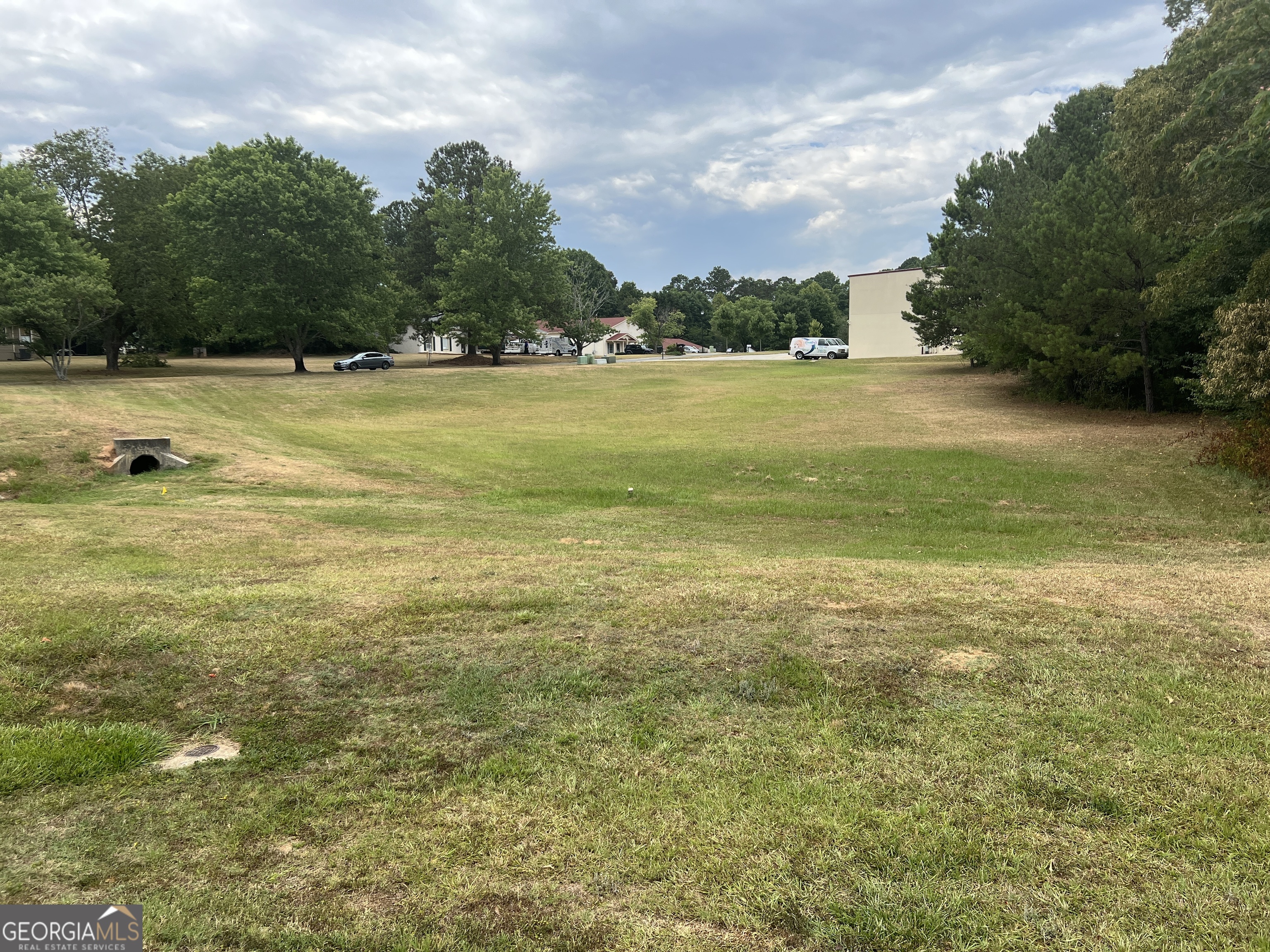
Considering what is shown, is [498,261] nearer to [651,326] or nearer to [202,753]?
[651,326]

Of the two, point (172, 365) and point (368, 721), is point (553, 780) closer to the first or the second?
point (368, 721)

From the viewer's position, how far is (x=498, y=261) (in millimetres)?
53250

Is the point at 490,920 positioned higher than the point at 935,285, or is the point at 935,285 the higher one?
the point at 935,285

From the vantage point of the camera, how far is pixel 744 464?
61.6 feet

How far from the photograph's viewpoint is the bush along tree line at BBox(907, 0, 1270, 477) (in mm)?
15492

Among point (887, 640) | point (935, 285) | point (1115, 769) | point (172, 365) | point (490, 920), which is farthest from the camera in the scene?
point (172, 365)

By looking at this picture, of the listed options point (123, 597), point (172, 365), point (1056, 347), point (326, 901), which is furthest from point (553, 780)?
point (172, 365)

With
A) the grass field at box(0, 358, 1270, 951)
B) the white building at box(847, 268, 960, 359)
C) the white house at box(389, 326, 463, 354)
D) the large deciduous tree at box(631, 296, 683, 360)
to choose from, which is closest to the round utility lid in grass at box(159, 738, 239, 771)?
the grass field at box(0, 358, 1270, 951)

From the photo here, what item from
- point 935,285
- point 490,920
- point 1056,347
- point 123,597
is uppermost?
point 935,285

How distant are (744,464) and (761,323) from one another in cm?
8025

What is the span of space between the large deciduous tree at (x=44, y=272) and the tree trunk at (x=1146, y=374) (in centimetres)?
4732

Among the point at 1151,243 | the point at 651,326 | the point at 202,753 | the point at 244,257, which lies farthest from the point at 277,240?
the point at 651,326

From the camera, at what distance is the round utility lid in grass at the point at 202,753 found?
3750mm

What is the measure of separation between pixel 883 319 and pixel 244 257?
157 feet
